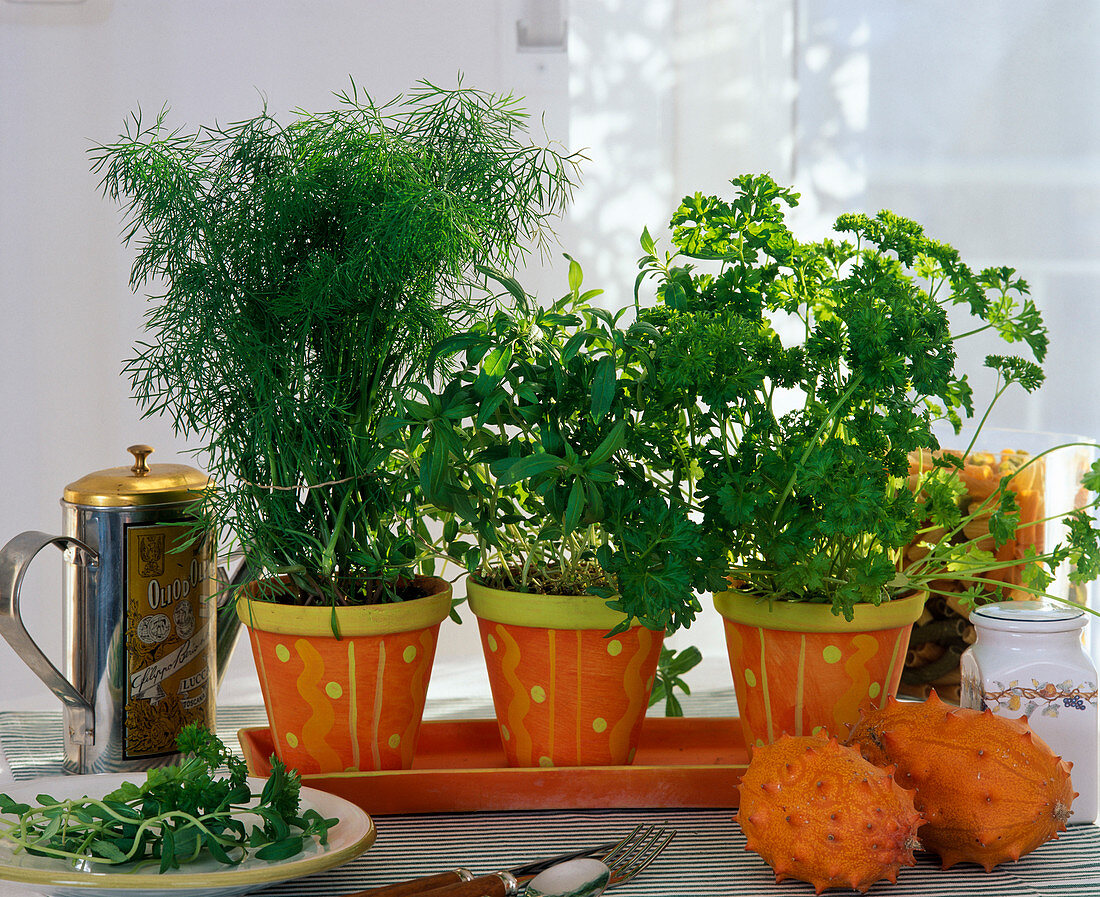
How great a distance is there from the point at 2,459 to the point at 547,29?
3.09ft

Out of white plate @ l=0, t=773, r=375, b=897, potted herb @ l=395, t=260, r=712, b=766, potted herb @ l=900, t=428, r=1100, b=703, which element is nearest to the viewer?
white plate @ l=0, t=773, r=375, b=897

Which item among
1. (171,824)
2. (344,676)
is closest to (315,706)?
(344,676)

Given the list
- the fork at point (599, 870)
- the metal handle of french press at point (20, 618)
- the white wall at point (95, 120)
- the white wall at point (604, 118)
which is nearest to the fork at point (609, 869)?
the fork at point (599, 870)

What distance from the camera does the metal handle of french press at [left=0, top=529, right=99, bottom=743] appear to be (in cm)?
73

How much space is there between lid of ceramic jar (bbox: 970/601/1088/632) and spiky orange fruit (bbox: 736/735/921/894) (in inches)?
6.0

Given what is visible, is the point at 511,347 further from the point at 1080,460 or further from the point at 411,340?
the point at 1080,460

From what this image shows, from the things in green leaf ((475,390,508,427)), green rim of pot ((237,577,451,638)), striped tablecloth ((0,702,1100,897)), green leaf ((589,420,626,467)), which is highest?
green leaf ((475,390,508,427))

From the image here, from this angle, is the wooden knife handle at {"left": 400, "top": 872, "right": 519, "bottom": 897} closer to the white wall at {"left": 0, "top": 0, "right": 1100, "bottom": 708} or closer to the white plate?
the white plate

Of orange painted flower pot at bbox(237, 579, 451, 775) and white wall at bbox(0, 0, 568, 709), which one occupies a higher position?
white wall at bbox(0, 0, 568, 709)

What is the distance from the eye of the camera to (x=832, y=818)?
570 mm

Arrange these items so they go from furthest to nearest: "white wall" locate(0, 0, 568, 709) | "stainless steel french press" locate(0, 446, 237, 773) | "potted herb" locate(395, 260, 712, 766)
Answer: "white wall" locate(0, 0, 568, 709) < "stainless steel french press" locate(0, 446, 237, 773) < "potted herb" locate(395, 260, 712, 766)

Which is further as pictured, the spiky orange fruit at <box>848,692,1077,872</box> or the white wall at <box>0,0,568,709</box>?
the white wall at <box>0,0,568,709</box>

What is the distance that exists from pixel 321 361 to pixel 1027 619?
49cm

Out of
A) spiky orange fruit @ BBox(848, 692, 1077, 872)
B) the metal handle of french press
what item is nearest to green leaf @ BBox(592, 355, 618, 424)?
spiky orange fruit @ BBox(848, 692, 1077, 872)
